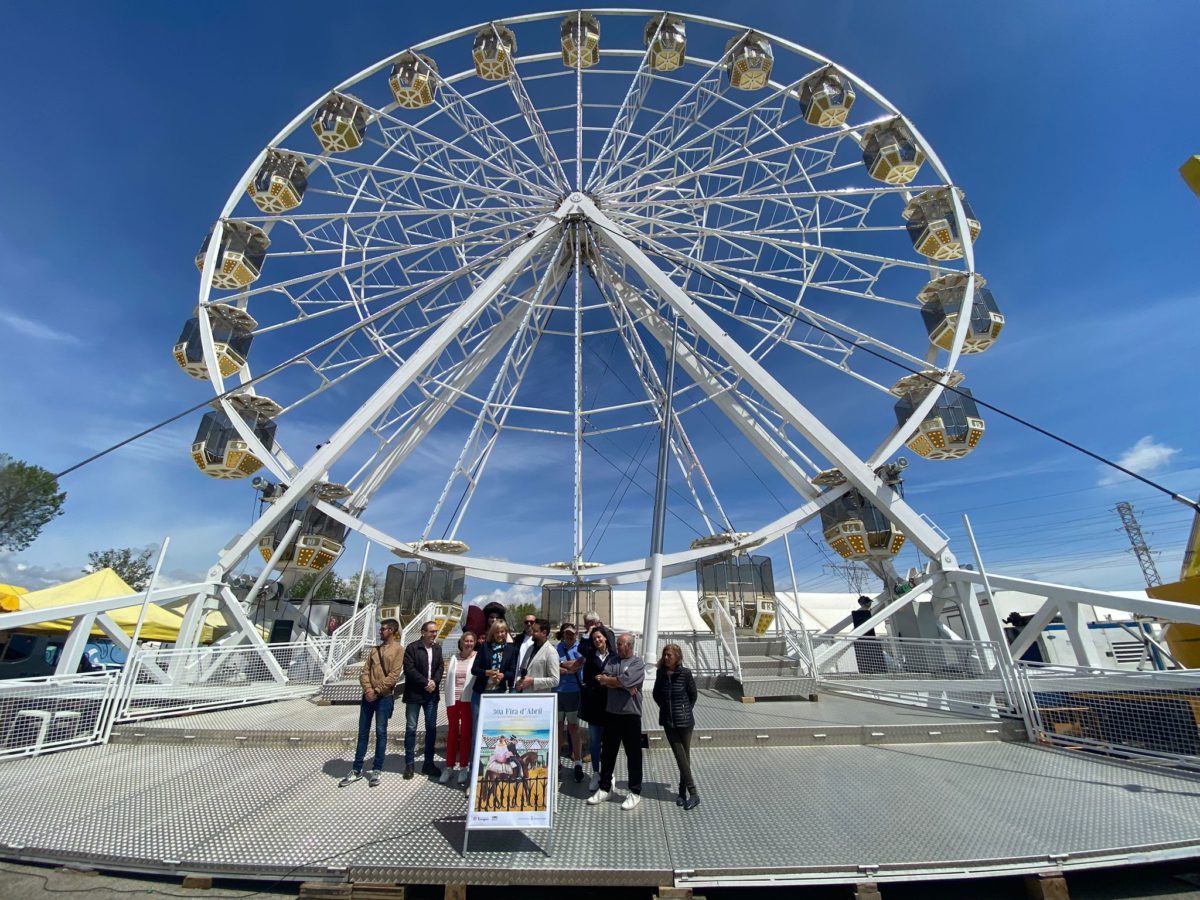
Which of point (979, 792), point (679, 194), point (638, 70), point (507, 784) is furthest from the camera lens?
point (679, 194)

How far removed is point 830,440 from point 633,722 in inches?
381

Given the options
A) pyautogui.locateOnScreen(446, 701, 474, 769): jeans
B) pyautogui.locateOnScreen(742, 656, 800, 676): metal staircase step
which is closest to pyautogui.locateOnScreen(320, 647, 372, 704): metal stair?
pyautogui.locateOnScreen(446, 701, 474, 769): jeans

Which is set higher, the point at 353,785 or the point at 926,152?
the point at 926,152

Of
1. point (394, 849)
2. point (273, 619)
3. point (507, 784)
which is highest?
point (273, 619)

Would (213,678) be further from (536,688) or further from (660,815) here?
(660,815)

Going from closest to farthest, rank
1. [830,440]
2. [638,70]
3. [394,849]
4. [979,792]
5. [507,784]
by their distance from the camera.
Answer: [394,849] → [507,784] → [979,792] → [830,440] → [638,70]

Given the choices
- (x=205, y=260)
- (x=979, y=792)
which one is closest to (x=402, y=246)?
(x=205, y=260)

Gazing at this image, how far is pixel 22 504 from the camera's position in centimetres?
3491

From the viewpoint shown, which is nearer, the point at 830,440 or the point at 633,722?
the point at 633,722

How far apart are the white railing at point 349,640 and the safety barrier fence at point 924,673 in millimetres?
9285

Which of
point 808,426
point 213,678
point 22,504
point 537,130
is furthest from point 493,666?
point 22,504

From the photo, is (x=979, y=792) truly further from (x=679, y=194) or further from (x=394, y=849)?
(x=679, y=194)

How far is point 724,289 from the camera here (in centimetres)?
1595

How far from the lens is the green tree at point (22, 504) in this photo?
112 feet
